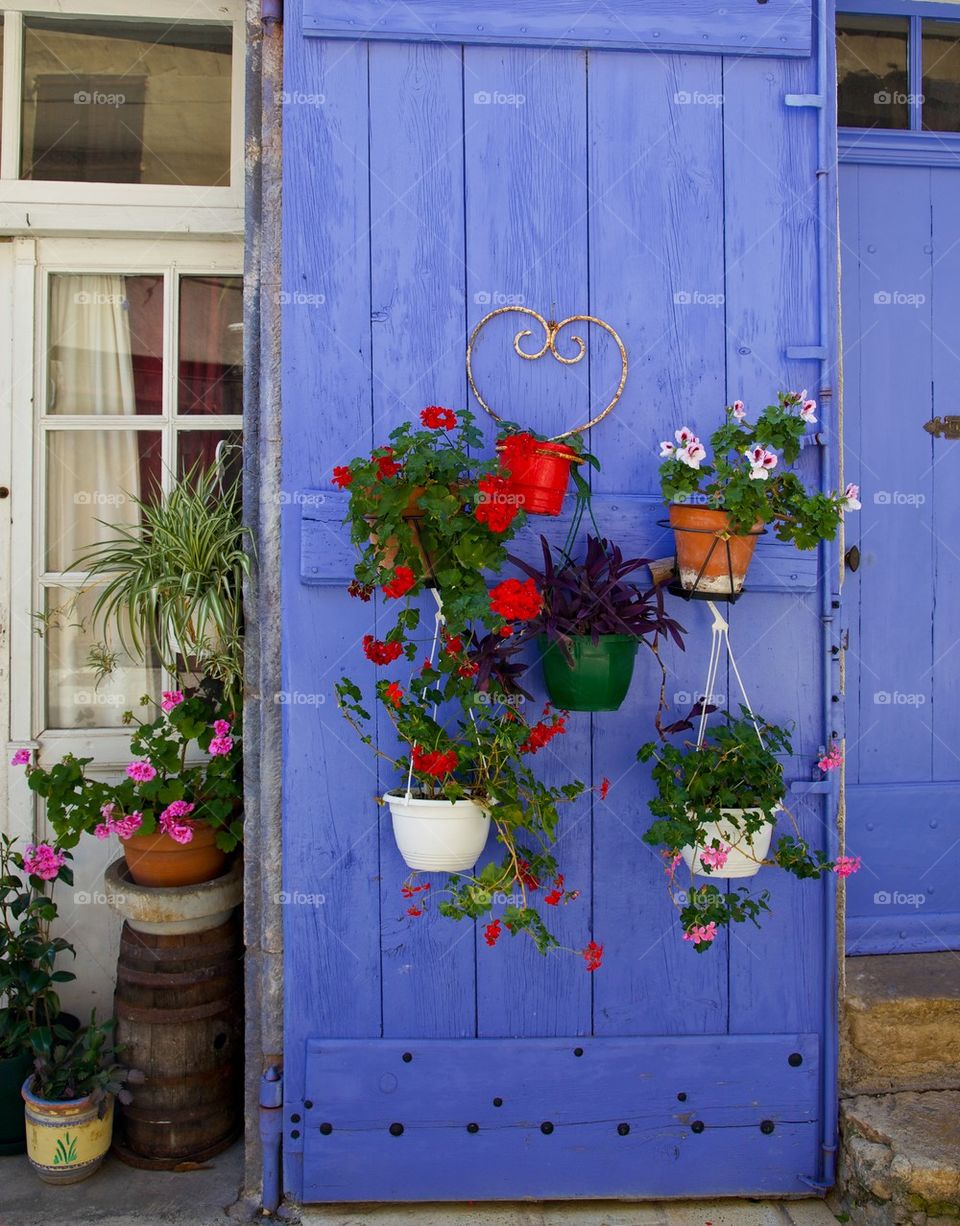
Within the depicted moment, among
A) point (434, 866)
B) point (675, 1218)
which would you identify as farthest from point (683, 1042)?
point (434, 866)

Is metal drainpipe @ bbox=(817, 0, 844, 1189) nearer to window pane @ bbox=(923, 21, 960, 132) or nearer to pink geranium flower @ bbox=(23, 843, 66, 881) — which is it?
window pane @ bbox=(923, 21, 960, 132)

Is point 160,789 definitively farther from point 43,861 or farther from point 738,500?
point 738,500

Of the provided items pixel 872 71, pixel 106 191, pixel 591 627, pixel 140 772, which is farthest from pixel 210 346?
pixel 872 71

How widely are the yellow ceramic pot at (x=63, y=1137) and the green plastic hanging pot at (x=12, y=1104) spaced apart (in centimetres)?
13

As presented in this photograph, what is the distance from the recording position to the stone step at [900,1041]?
264 centimetres

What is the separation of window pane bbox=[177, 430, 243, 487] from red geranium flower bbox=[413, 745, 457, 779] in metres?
1.26

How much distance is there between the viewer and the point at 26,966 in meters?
2.77

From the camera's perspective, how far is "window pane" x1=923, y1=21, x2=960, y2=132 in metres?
2.96

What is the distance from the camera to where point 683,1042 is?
2.57 meters

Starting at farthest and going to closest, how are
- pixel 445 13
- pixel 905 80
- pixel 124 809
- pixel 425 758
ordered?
1. pixel 905 80
2. pixel 124 809
3. pixel 445 13
4. pixel 425 758

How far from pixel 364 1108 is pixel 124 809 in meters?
Answer: 0.97

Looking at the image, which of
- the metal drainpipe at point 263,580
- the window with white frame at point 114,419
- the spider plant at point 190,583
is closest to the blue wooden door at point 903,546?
the metal drainpipe at point 263,580

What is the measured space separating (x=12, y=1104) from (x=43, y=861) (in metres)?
0.66

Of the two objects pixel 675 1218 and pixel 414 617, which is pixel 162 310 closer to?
pixel 414 617
